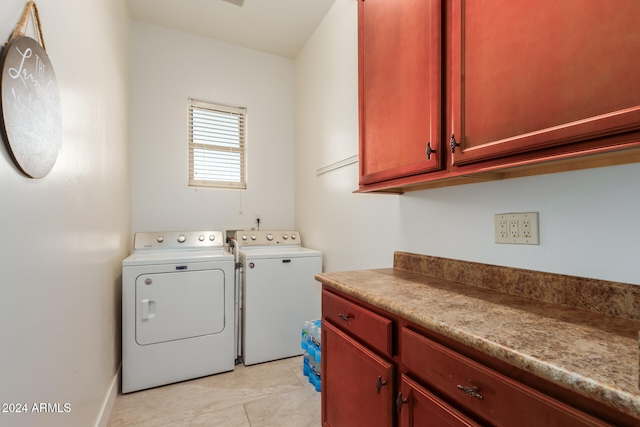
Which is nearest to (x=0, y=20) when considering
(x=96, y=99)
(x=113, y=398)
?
(x=96, y=99)

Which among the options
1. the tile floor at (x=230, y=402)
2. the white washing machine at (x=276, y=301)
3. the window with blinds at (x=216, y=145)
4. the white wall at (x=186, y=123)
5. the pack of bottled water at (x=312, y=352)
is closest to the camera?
the tile floor at (x=230, y=402)

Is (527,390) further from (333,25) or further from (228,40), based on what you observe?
(228,40)

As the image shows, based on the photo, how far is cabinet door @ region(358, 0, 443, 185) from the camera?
114cm

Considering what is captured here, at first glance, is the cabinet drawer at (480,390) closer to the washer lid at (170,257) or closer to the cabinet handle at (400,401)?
the cabinet handle at (400,401)

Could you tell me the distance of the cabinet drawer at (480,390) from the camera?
0.58 m

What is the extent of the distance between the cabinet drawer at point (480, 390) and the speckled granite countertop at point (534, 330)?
0.06m

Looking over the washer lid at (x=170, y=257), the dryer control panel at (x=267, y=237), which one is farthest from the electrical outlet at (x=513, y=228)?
the dryer control panel at (x=267, y=237)

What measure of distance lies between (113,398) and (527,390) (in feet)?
7.96

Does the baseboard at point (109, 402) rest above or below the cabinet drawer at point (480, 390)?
below

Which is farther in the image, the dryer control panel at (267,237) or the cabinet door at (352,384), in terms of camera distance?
the dryer control panel at (267,237)

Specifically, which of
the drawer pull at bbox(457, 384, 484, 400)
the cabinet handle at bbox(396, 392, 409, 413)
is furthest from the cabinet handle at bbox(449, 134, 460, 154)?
the cabinet handle at bbox(396, 392, 409, 413)

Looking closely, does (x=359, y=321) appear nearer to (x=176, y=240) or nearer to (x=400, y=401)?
(x=400, y=401)

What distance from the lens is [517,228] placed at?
1.12 m

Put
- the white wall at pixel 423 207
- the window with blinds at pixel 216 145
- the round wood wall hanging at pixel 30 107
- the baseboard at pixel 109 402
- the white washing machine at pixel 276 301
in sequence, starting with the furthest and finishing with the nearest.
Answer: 1. the window with blinds at pixel 216 145
2. the white washing machine at pixel 276 301
3. the baseboard at pixel 109 402
4. the white wall at pixel 423 207
5. the round wood wall hanging at pixel 30 107
